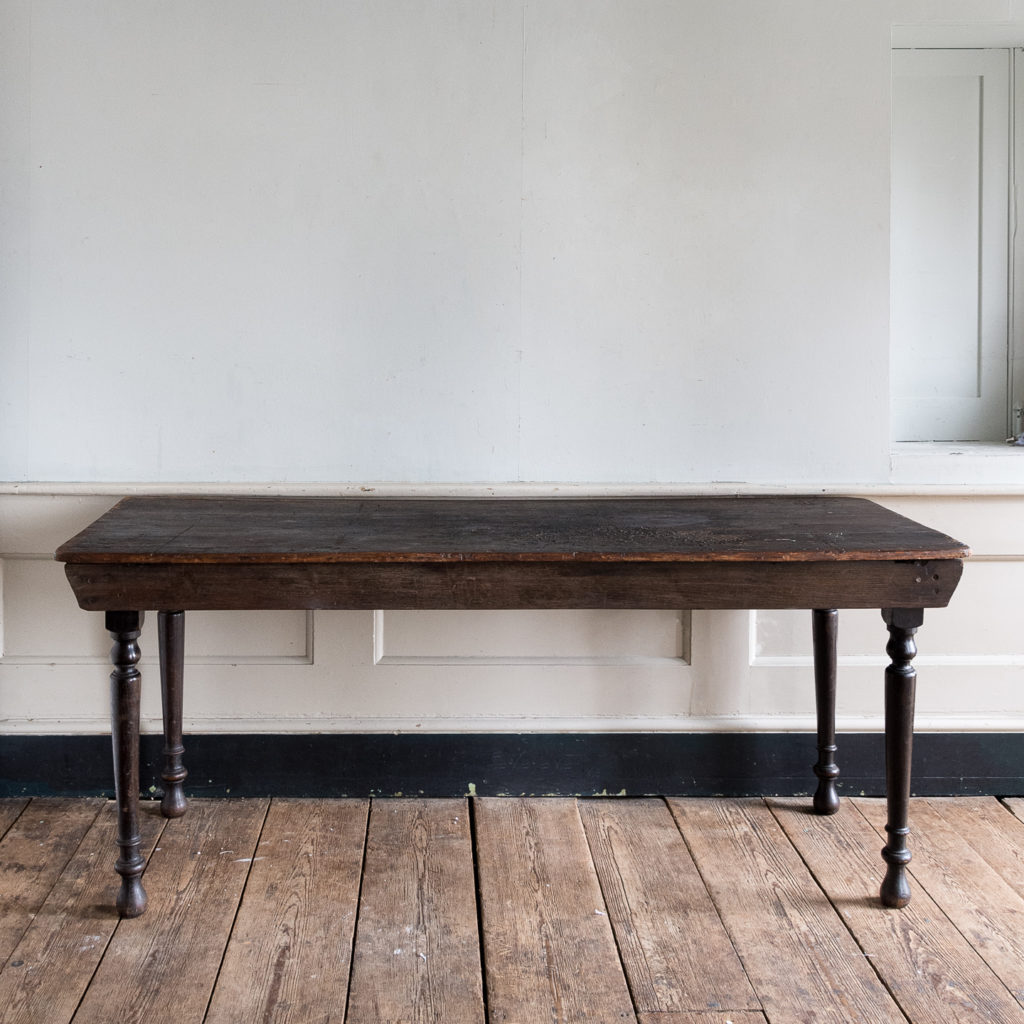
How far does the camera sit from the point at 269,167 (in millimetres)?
2688

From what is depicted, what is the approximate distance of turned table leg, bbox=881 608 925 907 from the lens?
220 centimetres

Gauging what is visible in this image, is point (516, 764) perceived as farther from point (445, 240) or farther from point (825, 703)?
point (445, 240)

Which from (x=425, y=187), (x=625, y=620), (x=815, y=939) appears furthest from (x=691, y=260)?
(x=815, y=939)

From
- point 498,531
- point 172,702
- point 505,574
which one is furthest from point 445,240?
point 172,702

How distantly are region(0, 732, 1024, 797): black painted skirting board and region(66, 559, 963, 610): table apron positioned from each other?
83 cm

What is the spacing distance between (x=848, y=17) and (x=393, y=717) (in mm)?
2215

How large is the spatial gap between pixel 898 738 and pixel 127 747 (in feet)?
5.42

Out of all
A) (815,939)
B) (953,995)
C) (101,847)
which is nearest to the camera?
(953,995)

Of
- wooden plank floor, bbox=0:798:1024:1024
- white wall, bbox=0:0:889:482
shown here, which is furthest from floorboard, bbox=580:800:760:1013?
white wall, bbox=0:0:889:482

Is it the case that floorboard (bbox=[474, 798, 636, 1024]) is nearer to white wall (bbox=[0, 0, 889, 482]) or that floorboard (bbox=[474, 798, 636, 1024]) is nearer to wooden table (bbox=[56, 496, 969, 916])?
wooden table (bbox=[56, 496, 969, 916])

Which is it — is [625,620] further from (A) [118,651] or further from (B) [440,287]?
(A) [118,651]

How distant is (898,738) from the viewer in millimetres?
2250

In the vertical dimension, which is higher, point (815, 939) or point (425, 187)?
point (425, 187)

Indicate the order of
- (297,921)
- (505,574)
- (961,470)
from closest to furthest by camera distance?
(505,574) → (297,921) → (961,470)
